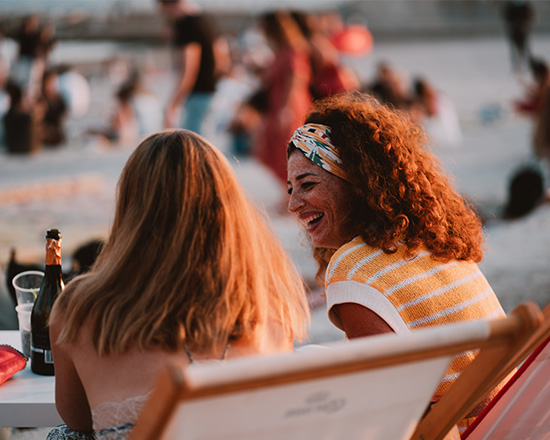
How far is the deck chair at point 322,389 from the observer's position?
0.93m

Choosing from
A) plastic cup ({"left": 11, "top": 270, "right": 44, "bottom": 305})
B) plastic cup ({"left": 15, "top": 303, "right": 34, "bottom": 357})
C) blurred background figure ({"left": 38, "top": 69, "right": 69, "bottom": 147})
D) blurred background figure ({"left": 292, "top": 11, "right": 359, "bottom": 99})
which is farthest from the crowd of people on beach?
blurred background figure ({"left": 38, "top": 69, "right": 69, "bottom": 147})

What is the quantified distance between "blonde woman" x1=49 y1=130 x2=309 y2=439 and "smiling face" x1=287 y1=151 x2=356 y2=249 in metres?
0.46

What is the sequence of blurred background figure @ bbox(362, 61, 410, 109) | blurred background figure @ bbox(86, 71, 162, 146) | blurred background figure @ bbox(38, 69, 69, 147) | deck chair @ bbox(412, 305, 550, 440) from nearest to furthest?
deck chair @ bbox(412, 305, 550, 440) < blurred background figure @ bbox(362, 61, 410, 109) < blurred background figure @ bbox(38, 69, 69, 147) < blurred background figure @ bbox(86, 71, 162, 146)

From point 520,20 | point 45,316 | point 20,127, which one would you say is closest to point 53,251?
point 45,316

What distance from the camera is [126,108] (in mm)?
14070

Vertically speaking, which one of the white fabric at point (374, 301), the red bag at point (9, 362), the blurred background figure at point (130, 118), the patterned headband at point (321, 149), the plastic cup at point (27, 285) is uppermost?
the patterned headband at point (321, 149)

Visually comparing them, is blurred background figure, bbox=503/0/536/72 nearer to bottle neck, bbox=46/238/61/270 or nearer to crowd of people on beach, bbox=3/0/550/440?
crowd of people on beach, bbox=3/0/550/440

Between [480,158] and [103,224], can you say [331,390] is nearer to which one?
[103,224]

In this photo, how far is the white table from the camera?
5.52 ft

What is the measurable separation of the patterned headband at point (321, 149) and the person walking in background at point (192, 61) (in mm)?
4755

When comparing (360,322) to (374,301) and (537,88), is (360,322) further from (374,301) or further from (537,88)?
(537,88)

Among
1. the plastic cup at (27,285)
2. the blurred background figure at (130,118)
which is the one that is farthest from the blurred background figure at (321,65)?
the blurred background figure at (130,118)

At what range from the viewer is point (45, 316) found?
185 cm

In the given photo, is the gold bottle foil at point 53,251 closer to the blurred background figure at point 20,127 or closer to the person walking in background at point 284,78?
the person walking in background at point 284,78
